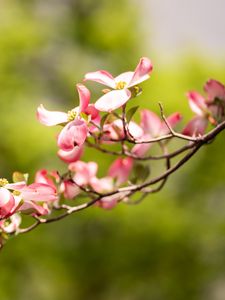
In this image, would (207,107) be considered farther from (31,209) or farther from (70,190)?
(31,209)

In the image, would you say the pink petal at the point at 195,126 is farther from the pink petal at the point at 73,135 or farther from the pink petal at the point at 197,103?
the pink petal at the point at 73,135

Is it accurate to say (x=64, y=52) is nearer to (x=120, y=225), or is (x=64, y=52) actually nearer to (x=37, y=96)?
(x=37, y=96)

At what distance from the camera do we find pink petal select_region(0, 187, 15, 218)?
0.73 meters

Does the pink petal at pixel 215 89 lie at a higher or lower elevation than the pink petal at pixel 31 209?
higher

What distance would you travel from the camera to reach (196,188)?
6.38 m

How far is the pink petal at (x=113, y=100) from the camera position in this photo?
2.53 feet

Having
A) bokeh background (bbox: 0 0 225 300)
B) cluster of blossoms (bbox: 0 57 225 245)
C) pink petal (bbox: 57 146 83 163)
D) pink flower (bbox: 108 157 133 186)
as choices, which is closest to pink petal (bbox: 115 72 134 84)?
cluster of blossoms (bbox: 0 57 225 245)

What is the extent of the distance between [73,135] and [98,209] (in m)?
5.02

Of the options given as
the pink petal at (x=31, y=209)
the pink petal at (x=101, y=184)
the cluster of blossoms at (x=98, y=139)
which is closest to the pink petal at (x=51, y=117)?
the cluster of blossoms at (x=98, y=139)

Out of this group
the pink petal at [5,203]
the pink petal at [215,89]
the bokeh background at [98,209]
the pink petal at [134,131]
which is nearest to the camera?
the pink petal at [5,203]

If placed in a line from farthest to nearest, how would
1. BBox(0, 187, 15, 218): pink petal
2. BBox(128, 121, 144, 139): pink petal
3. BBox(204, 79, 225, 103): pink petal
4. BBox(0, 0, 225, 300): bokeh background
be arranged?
1. BBox(0, 0, 225, 300): bokeh background
2. BBox(204, 79, 225, 103): pink petal
3. BBox(128, 121, 144, 139): pink petal
4. BBox(0, 187, 15, 218): pink petal

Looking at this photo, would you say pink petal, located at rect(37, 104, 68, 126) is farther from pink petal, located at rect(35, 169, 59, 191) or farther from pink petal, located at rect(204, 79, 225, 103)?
pink petal, located at rect(204, 79, 225, 103)

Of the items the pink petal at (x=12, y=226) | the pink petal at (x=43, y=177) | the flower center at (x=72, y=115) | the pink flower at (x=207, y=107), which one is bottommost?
the pink petal at (x=12, y=226)

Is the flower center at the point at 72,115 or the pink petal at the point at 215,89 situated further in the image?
the pink petal at the point at 215,89
